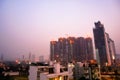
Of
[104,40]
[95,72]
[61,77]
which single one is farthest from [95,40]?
[61,77]

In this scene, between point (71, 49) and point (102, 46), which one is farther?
point (102, 46)

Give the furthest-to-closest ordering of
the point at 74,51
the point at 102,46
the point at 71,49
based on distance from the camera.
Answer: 1. the point at 102,46
2. the point at 74,51
3. the point at 71,49

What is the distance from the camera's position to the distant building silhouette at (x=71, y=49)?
27766 millimetres

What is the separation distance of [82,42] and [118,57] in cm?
1688

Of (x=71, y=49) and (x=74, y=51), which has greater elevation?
(x=71, y=49)

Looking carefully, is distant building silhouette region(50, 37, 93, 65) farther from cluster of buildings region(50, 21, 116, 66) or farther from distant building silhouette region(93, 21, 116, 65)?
distant building silhouette region(93, 21, 116, 65)

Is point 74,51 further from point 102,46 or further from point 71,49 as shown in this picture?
point 102,46

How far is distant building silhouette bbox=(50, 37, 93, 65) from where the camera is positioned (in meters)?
27.8

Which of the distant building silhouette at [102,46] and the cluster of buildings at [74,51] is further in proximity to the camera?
the distant building silhouette at [102,46]

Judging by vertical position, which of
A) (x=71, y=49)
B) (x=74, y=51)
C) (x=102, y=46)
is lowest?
(x=74, y=51)

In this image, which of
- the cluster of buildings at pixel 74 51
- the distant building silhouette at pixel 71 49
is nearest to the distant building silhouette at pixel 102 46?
the cluster of buildings at pixel 74 51

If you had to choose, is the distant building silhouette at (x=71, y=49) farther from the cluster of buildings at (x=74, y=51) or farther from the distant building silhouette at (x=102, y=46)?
the distant building silhouette at (x=102, y=46)

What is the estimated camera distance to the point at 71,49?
2780 cm

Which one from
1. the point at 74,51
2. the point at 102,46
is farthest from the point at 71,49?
the point at 102,46
